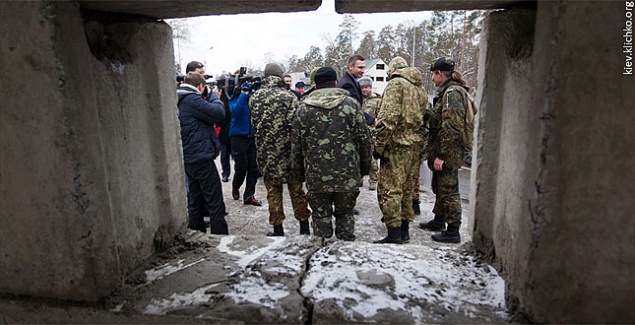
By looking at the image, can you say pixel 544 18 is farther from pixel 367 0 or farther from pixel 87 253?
pixel 87 253

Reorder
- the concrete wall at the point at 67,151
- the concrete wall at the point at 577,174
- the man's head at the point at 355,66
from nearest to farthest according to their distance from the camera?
the concrete wall at the point at 577,174 → the concrete wall at the point at 67,151 → the man's head at the point at 355,66

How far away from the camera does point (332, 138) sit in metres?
2.98

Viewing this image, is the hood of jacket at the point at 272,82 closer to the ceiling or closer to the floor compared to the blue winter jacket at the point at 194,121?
closer to the ceiling

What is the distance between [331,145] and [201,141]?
1.36 meters

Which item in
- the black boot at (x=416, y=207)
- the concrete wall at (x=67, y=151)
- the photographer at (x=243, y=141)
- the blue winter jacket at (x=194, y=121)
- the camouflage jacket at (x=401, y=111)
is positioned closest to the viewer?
the concrete wall at (x=67, y=151)

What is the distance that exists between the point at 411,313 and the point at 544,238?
532mm

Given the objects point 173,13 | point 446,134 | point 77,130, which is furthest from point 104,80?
point 446,134

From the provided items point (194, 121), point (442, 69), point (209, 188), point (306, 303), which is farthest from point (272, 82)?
point (306, 303)

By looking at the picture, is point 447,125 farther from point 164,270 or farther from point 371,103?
point 164,270

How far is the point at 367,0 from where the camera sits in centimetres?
136

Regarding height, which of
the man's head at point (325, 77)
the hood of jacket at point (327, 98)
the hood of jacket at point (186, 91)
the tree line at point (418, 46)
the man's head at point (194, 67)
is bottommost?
the hood of jacket at point (327, 98)

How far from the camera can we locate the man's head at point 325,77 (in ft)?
10.3

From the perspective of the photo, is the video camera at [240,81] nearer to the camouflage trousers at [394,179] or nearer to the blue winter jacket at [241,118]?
the blue winter jacket at [241,118]

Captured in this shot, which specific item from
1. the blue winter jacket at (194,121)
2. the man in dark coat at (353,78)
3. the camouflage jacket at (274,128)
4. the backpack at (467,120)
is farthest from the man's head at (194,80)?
the backpack at (467,120)
